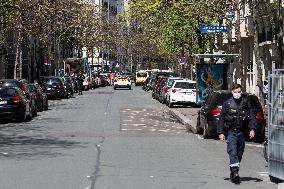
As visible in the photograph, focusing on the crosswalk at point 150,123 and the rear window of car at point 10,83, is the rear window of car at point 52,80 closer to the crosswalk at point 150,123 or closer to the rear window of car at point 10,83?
the crosswalk at point 150,123

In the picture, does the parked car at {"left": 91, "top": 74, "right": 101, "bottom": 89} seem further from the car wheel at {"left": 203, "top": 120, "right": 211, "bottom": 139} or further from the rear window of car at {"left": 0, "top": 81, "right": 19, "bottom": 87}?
the car wheel at {"left": 203, "top": 120, "right": 211, "bottom": 139}

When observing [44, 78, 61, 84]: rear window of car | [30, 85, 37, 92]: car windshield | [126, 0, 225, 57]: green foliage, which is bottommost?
[30, 85, 37, 92]: car windshield

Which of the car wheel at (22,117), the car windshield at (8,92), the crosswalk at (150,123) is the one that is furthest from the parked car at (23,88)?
the crosswalk at (150,123)

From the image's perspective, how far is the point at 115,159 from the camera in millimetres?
17031

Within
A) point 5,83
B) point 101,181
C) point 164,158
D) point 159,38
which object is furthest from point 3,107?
point 159,38

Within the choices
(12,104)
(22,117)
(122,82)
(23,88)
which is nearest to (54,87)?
(23,88)

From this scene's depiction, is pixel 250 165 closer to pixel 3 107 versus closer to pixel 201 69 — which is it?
pixel 3 107

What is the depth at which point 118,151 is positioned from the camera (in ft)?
62.1

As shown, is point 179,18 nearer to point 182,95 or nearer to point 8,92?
point 182,95

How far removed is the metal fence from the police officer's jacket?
368 millimetres

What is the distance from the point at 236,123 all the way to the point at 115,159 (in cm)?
424

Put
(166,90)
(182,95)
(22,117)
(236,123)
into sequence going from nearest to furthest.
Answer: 1. (236,123)
2. (22,117)
3. (182,95)
4. (166,90)

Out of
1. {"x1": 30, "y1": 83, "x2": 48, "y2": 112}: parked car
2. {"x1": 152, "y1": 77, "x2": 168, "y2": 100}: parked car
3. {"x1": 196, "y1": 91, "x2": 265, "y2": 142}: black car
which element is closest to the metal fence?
{"x1": 196, "y1": 91, "x2": 265, "y2": 142}: black car

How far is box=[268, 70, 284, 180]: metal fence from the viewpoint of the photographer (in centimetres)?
1289
